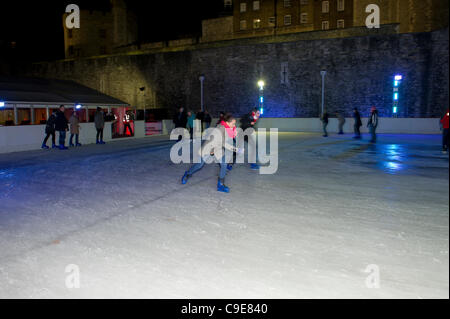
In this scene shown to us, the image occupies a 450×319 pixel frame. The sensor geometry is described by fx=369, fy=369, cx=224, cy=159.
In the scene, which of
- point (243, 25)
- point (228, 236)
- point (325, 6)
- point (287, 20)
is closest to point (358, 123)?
point (228, 236)

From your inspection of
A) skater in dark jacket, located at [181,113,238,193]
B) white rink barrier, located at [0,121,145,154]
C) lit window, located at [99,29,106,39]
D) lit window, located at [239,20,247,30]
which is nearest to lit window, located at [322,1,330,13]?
lit window, located at [239,20,247,30]

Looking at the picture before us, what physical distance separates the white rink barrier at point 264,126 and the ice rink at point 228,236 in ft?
21.4

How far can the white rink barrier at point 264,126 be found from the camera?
13.5 m

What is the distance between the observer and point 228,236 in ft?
13.0

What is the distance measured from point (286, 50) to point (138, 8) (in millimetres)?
22329

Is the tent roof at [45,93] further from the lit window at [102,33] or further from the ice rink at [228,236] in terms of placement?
the lit window at [102,33]

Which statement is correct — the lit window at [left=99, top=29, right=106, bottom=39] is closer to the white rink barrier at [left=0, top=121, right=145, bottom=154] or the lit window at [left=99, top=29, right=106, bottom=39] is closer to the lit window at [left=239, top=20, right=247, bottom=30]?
the lit window at [left=239, top=20, right=247, bottom=30]

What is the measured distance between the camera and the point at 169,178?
7.64 meters

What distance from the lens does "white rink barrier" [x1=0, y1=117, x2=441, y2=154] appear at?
44.2ft

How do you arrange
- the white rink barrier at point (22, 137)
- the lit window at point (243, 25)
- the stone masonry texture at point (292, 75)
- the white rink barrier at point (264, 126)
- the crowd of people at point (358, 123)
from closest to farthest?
the white rink barrier at point (22, 137) → the white rink barrier at point (264, 126) → the crowd of people at point (358, 123) → the stone masonry texture at point (292, 75) → the lit window at point (243, 25)

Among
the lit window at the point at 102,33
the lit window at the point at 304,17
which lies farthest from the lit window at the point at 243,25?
the lit window at the point at 102,33

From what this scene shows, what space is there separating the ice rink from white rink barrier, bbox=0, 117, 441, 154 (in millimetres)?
6510

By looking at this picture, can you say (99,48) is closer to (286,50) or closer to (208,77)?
(208,77)

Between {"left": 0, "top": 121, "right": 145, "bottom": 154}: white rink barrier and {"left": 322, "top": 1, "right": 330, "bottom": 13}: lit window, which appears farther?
{"left": 322, "top": 1, "right": 330, "bottom": 13}: lit window
